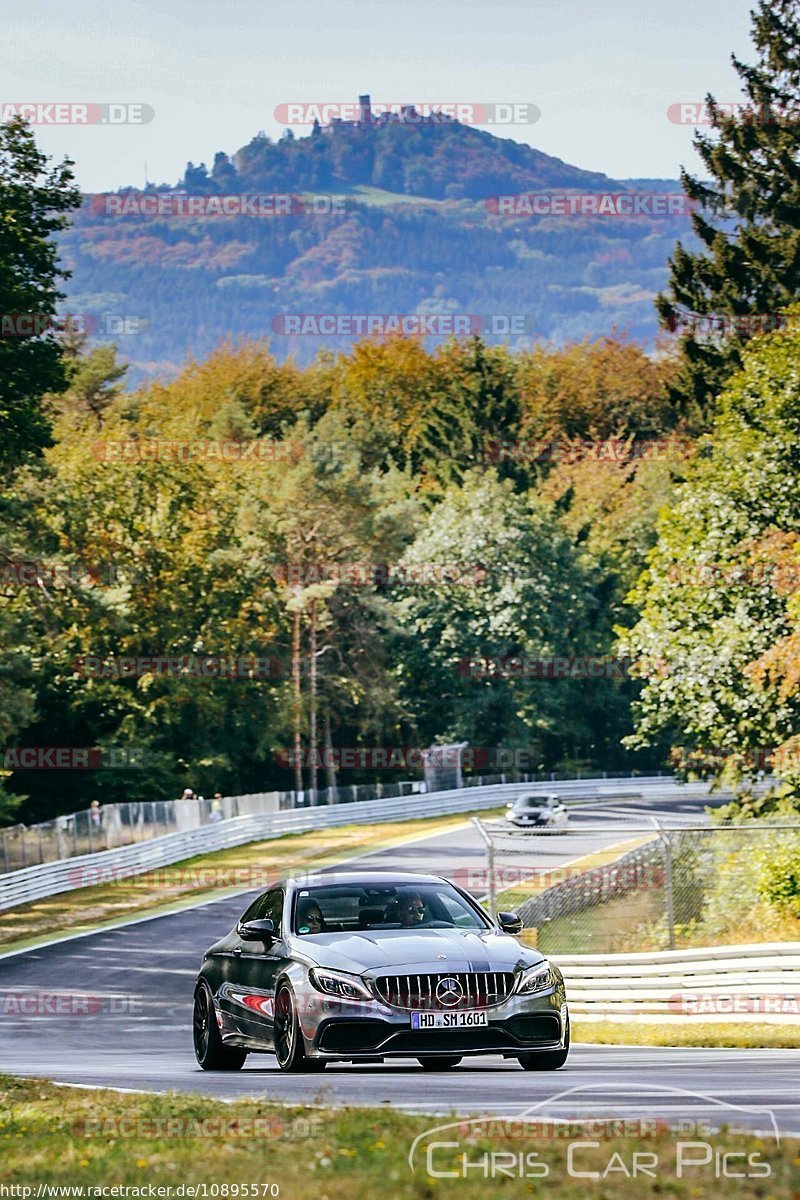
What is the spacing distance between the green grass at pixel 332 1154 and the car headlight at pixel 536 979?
8.87 ft

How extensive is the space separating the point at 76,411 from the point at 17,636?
52.3 m

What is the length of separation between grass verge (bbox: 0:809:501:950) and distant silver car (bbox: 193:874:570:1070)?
25.1 meters

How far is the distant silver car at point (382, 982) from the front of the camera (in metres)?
12.3

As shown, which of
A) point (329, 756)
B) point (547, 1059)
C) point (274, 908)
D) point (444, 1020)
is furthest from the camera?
point (329, 756)

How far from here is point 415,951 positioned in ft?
41.5

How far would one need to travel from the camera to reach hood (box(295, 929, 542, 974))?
1246 centimetres

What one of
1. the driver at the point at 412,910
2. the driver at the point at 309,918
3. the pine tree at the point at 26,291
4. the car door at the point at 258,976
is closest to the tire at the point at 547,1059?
the driver at the point at 412,910

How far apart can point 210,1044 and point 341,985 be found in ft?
7.36

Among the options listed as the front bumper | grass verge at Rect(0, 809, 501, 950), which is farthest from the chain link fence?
grass verge at Rect(0, 809, 501, 950)

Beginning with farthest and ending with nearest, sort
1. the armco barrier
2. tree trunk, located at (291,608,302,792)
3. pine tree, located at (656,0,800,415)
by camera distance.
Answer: tree trunk, located at (291,608,302,792)
pine tree, located at (656,0,800,415)
the armco barrier

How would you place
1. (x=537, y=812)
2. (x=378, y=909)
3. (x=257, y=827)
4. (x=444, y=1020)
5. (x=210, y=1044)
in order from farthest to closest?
(x=537, y=812) → (x=257, y=827) → (x=210, y=1044) → (x=378, y=909) → (x=444, y=1020)

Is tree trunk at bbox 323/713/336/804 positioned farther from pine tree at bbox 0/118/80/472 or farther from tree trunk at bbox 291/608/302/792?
pine tree at bbox 0/118/80/472

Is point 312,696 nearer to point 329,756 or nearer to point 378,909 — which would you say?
point 329,756

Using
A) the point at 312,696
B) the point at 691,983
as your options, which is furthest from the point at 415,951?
the point at 312,696
